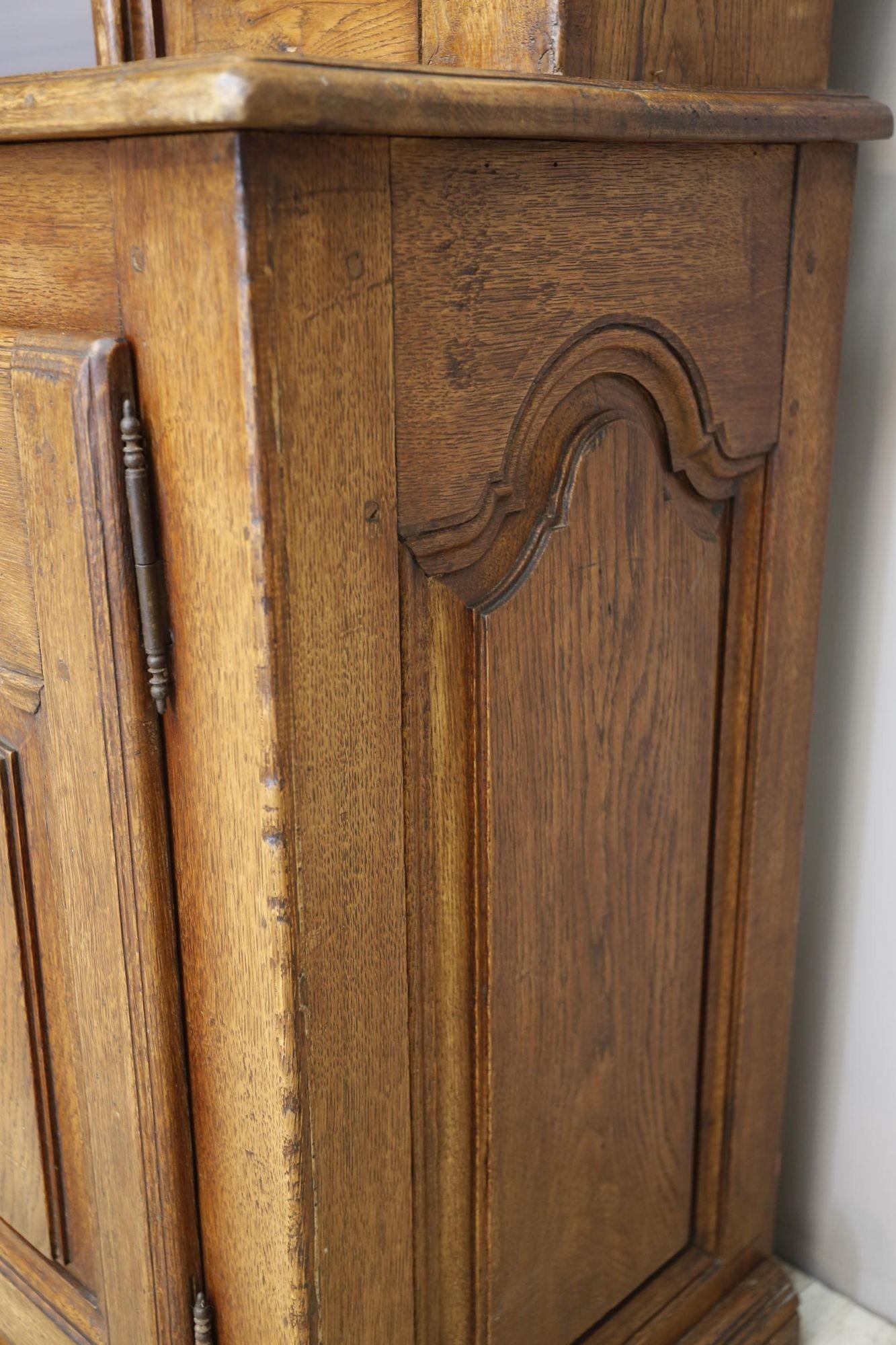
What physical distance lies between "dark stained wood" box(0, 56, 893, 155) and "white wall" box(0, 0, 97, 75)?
0.39m

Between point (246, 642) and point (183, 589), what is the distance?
2.0 inches

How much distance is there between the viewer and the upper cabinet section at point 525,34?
2.27ft

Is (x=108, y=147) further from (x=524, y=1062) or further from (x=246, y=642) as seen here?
(x=524, y=1062)

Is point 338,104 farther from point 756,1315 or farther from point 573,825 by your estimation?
point 756,1315

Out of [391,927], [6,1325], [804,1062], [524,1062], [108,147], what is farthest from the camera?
[804,1062]

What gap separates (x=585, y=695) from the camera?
817 mm

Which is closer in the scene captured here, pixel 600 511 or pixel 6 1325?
pixel 600 511

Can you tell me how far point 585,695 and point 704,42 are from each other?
402 mm

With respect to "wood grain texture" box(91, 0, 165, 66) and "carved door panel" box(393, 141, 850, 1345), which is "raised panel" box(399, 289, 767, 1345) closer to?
"carved door panel" box(393, 141, 850, 1345)

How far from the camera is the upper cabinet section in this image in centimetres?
69

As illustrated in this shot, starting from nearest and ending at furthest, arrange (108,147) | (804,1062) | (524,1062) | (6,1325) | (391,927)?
(108,147) → (391,927) → (524,1062) → (6,1325) → (804,1062)

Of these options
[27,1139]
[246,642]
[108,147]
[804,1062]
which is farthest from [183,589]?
[804,1062]

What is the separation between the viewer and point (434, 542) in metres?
0.68

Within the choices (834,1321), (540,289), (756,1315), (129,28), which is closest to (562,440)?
(540,289)
